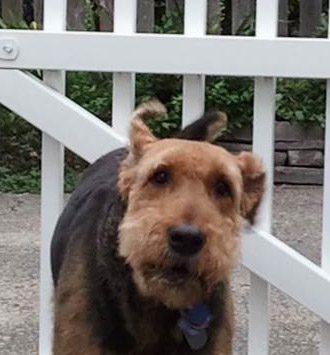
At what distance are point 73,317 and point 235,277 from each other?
2458 mm

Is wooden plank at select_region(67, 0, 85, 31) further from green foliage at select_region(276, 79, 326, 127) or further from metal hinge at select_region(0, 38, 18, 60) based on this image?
metal hinge at select_region(0, 38, 18, 60)

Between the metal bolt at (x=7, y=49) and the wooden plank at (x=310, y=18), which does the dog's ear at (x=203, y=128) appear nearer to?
the metal bolt at (x=7, y=49)

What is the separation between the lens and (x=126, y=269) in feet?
12.1

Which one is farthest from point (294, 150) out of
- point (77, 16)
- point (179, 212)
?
point (179, 212)

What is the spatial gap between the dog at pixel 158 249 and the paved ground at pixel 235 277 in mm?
1381

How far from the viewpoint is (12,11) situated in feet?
29.3

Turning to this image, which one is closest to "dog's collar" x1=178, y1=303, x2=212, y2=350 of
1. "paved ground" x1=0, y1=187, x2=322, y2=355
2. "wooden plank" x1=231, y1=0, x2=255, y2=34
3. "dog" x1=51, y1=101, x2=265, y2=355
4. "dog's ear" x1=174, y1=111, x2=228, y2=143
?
"dog" x1=51, y1=101, x2=265, y2=355

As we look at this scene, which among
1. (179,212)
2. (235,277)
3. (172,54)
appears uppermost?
(172,54)

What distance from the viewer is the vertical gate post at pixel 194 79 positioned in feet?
15.3

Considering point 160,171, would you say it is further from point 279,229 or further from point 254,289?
point 279,229

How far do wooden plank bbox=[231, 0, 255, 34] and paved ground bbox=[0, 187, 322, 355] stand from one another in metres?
1.16

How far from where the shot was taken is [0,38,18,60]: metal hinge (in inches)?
184

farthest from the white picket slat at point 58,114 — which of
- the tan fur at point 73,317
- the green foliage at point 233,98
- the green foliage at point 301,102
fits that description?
the green foliage at point 301,102

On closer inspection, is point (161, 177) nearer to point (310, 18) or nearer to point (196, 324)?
point (196, 324)
